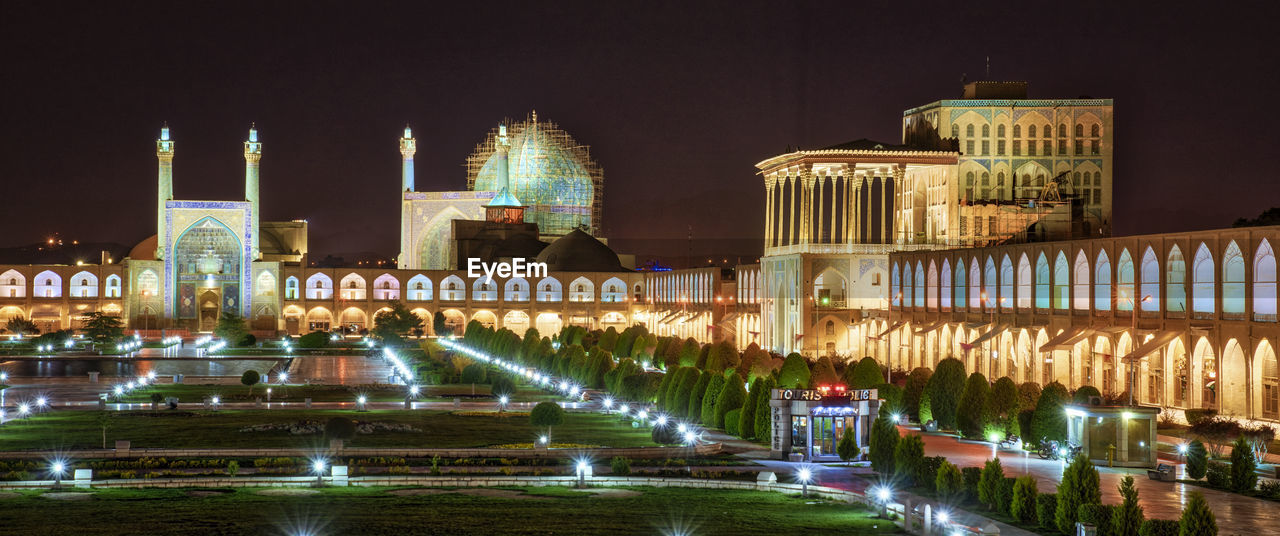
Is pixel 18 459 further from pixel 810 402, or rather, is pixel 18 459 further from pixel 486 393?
pixel 486 393

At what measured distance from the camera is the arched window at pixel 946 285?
44.8m

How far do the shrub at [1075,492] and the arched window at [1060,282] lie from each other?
20.7m

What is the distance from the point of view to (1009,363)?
1578 inches

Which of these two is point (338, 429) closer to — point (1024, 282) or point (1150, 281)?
point (1150, 281)

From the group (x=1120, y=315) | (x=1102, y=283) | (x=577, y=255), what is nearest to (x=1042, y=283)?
(x=1102, y=283)

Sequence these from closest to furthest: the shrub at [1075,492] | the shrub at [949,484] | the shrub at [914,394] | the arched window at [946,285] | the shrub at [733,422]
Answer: the shrub at [1075,492] → the shrub at [949,484] → the shrub at [733,422] → the shrub at [914,394] → the arched window at [946,285]

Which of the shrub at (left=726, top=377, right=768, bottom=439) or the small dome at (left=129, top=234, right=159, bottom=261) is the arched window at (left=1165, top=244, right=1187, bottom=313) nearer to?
the shrub at (left=726, top=377, right=768, bottom=439)

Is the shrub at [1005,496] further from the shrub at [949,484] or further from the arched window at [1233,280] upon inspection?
the arched window at [1233,280]

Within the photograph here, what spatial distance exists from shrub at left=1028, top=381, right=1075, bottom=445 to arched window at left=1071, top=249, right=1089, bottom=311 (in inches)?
467

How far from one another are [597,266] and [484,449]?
61.6 metres

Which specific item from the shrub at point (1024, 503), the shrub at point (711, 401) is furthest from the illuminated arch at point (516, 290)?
the shrub at point (1024, 503)

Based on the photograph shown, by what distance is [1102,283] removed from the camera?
34.9 metres

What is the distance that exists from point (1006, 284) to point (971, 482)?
22.2 m

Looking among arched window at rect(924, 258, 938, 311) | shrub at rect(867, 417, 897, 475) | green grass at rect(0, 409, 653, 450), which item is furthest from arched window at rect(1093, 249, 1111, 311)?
shrub at rect(867, 417, 897, 475)
